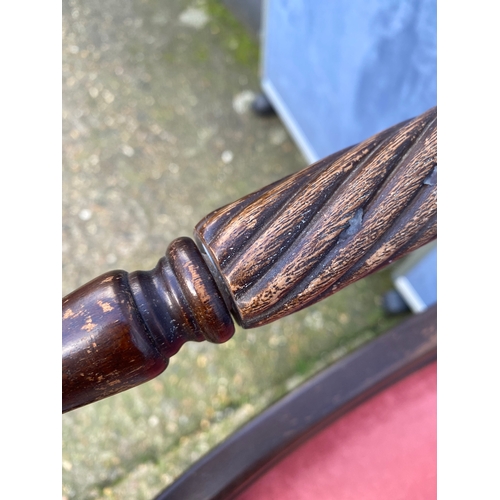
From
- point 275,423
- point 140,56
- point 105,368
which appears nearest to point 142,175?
point 140,56

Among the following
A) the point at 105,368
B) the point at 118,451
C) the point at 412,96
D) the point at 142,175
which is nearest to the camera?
the point at 105,368

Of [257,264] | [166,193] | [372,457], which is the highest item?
[166,193]

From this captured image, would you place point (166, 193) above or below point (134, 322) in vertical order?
above

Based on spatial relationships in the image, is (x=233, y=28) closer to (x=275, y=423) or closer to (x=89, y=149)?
(x=89, y=149)

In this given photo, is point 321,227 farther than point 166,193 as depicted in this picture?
No

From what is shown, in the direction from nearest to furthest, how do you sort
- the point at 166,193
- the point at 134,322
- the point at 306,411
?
the point at 134,322
the point at 306,411
the point at 166,193

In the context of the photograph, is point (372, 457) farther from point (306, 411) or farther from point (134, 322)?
point (134, 322)

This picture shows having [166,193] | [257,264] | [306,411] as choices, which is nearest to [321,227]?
[257,264]
